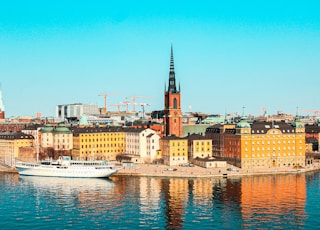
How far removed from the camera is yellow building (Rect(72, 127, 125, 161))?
10031 centimetres

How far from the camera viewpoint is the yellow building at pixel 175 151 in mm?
90125

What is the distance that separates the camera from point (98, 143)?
10156cm

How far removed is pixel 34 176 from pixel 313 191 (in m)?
38.9

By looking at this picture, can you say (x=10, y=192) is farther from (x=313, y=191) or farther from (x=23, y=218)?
(x=313, y=191)


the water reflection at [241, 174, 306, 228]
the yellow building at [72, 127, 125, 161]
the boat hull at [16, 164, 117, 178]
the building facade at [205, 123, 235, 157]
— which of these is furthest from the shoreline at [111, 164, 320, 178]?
the yellow building at [72, 127, 125, 161]

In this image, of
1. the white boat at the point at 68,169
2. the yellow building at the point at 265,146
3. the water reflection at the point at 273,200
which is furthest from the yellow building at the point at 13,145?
the water reflection at the point at 273,200

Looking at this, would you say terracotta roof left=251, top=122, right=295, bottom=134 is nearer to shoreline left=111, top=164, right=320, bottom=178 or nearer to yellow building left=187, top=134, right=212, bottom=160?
shoreline left=111, top=164, right=320, bottom=178

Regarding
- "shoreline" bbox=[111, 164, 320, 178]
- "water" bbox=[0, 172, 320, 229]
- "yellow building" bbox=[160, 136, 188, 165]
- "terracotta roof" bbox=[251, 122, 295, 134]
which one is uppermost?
"terracotta roof" bbox=[251, 122, 295, 134]

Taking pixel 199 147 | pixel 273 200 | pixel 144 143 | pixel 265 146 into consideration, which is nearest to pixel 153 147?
pixel 144 143

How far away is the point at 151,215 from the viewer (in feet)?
169

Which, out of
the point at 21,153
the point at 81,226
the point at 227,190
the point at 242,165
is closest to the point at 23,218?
the point at 81,226

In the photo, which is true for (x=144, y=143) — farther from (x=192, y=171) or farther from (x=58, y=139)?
(x=58, y=139)

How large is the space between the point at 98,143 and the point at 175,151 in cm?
1709

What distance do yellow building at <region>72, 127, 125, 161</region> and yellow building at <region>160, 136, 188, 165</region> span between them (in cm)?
1393
